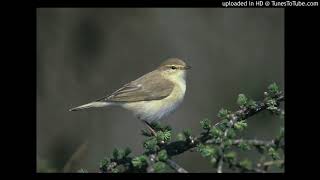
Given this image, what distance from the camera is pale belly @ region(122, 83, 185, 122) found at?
744cm

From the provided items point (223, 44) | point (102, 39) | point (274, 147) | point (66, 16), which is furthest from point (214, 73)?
point (274, 147)

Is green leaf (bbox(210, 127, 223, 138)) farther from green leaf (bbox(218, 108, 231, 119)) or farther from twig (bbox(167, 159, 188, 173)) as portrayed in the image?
twig (bbox(167, 159, 188, 173))

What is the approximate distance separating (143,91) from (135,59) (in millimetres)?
4148

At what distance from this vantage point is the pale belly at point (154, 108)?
744 cm

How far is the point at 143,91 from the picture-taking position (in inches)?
302

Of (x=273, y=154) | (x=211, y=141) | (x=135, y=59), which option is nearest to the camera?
(x=273, y=154)

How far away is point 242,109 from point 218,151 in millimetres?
1081

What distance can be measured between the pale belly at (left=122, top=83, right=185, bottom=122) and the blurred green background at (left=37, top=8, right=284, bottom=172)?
3.66m

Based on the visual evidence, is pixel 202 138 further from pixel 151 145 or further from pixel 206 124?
pixel 151 145

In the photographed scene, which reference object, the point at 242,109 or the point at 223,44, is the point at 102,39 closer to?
the point at 223,44

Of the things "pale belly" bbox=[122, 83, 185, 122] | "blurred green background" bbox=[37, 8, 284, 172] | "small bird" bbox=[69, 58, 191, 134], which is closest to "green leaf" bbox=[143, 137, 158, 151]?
"small bird" bbox=[69, 58, 191, 134]

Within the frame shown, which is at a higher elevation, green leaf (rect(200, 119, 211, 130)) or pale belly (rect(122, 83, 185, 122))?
pale belly (rect(122, 83, 185, 122))

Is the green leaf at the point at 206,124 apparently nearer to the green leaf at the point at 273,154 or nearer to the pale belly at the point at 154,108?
the green leaf at the point at 273,154

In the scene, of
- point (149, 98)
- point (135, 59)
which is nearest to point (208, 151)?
point (149, 98)
